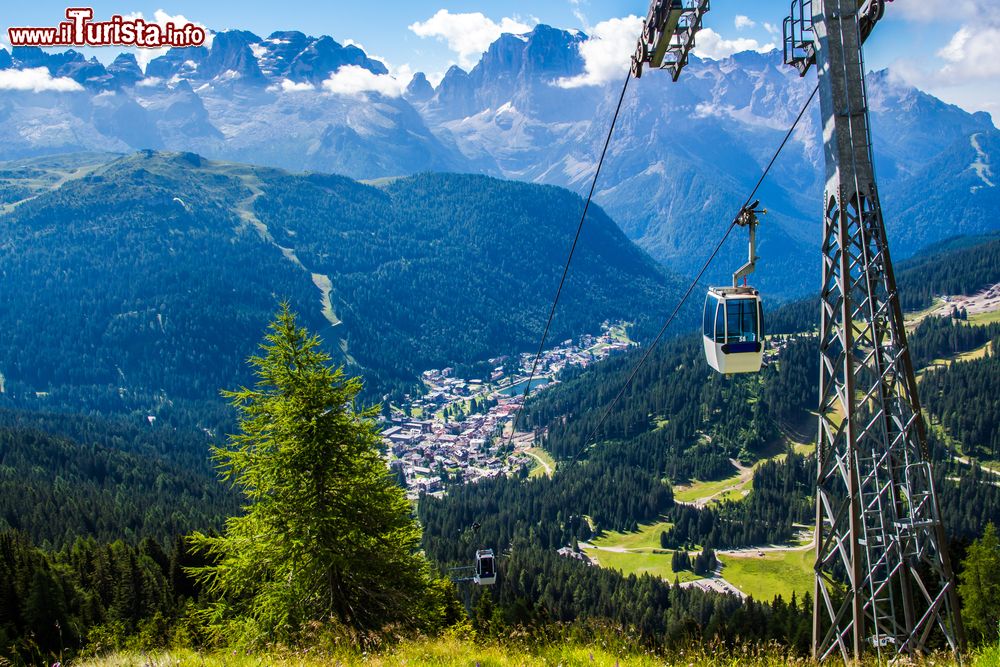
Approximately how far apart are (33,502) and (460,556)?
49388 mm

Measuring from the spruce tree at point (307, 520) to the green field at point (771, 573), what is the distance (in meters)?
80.5

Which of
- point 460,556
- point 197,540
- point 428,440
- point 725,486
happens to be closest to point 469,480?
point 428,440

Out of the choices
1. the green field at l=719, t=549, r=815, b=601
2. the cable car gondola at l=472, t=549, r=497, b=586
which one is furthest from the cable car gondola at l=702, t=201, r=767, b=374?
the green field at l=719, t=549, r=815, b=601

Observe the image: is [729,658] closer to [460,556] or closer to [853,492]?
[853,492]

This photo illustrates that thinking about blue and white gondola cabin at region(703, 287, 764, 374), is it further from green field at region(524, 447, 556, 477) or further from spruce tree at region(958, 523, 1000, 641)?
green field at region(524, 447, 556, 477)

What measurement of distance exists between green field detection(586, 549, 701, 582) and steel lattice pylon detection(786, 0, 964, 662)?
273 ft

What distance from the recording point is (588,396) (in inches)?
7279

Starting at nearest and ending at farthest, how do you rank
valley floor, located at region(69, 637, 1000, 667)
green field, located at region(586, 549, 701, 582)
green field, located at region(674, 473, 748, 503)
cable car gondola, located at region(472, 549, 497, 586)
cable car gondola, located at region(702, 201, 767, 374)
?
valley floor, located at region(69, 637, 1000, 667)
cable car gondola, located at region(702, 201, 767, 374)
cable car gondola, located at region(472, 549, 497, 586)
green field, located at region(586, 549, 701, 582)
green field, located at region(674, 473, 748, 503)

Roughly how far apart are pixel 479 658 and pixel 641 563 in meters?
96.4

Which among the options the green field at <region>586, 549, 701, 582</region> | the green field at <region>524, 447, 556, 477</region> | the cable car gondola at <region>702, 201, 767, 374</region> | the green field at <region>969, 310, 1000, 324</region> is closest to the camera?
the cable car gondola at <region>702, 201, 767, 374</region>

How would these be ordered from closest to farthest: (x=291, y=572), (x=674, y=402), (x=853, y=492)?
(x=853, y=492), (x=291, y=572), (x=674, y=402)

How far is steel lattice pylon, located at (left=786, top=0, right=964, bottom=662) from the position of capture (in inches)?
479

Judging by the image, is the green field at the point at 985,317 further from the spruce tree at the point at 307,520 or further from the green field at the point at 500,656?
the green field at the point at 500,656

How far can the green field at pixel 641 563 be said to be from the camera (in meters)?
92.6
